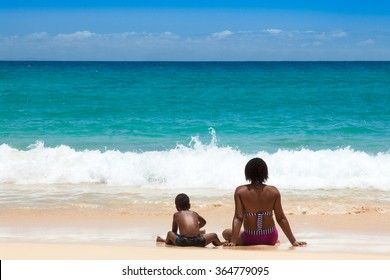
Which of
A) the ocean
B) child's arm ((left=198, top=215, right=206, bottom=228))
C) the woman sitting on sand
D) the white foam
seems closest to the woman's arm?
the woman sitting on sand

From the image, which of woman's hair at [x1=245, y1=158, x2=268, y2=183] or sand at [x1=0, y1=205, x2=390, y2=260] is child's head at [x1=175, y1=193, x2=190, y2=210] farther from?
woman's hair at [x1=245, y1=158, x2=268, y2=183]

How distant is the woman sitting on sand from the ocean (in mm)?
3667

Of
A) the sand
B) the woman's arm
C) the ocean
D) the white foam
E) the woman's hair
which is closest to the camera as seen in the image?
the sand

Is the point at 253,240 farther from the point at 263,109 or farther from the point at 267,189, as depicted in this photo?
the point at 263,109

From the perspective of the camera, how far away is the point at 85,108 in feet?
86.4

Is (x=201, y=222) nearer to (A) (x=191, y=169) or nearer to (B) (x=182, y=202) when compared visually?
(B) (x=182, y=202)

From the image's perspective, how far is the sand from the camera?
591 centimetres

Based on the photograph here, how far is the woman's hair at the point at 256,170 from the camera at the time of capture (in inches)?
250

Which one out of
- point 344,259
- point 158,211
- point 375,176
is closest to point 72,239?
point 158,211

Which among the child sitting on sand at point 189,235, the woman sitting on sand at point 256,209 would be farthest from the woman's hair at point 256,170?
the child sitting on sand at point 189,235

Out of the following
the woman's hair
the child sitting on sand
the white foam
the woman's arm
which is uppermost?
the woman's hair

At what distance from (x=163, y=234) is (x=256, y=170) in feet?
7.77

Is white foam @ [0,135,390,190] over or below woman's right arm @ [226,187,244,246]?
below

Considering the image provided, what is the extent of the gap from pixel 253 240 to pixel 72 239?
2465 mm
